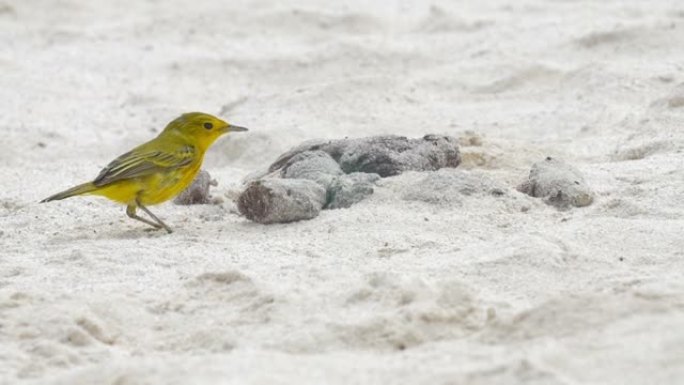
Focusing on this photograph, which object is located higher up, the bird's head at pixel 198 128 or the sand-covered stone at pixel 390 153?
the bird's head at pixel 198 128

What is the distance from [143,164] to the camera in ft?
18.9

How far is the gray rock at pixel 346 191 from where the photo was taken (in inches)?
214

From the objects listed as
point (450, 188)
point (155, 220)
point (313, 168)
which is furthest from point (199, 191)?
point (450, 188)

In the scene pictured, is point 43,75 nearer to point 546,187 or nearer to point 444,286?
point 546,187

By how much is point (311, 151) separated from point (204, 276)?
157 centimetres

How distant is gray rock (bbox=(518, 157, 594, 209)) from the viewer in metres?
5.34

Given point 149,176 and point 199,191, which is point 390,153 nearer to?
point 199,191

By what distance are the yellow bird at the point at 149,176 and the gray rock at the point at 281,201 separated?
1.28 ft

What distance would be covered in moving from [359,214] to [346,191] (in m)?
0.23

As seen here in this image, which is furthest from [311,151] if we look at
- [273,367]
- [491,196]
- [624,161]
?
[273,367]

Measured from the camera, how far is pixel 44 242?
17.3ft

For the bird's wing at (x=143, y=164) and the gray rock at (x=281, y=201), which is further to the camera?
the bird's wing at (x=143, y=164)

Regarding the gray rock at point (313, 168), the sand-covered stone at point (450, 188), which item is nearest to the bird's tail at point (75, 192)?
the gray rock at point (313, 168)

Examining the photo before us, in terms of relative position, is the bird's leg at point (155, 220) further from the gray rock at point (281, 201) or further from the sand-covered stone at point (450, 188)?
the sand-covered stone at point (450, 188)
